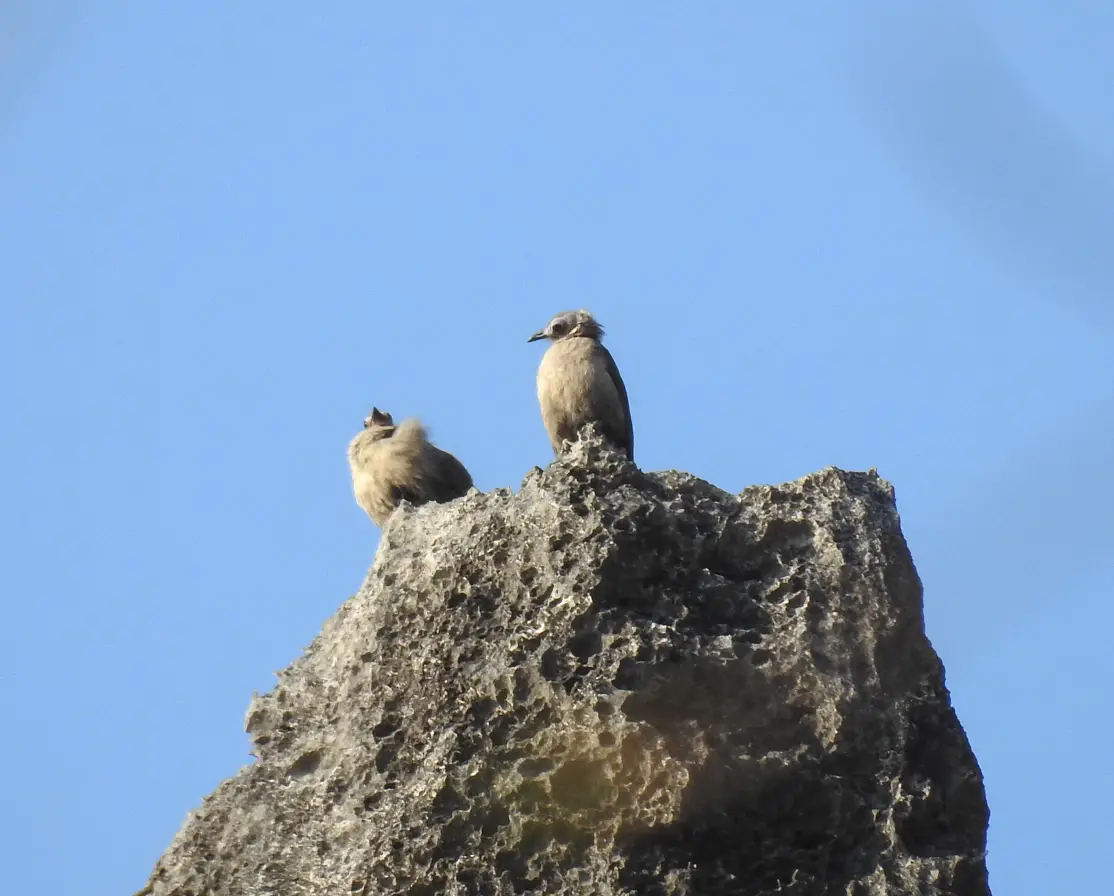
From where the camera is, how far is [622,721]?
719 cm

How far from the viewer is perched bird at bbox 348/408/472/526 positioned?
12133 millimetres

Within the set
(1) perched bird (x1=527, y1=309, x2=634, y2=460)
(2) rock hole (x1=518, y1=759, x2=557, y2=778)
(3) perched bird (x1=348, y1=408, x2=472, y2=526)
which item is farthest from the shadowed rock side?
(1) perched bird (x1=527, y1=309, x2=634, y2=460)

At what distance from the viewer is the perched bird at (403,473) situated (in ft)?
39.8

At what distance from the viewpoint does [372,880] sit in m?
7.18

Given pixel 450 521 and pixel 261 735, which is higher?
pixel 450 521

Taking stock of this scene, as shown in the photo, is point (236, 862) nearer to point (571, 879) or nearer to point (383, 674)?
point (383, 674)

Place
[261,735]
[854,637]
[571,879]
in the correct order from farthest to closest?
[261,735] < [854,637] < [571,879]

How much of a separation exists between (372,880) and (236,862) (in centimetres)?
83

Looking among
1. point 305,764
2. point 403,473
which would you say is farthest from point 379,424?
point 305,764

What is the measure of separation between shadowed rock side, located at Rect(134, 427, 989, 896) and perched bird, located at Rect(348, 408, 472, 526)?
382 cm

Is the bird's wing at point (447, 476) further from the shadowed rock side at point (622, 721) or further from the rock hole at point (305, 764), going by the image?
the rock hole at point (305, 764)

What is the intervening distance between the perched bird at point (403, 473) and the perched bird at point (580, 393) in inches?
34.5

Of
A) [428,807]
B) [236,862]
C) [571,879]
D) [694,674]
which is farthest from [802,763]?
[236,862]

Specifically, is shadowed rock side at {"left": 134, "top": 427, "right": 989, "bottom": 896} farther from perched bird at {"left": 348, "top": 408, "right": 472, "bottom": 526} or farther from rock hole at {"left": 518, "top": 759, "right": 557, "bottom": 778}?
perched bird at {"left": 348, "top": 408, "right": 472, "bottom": 526}
